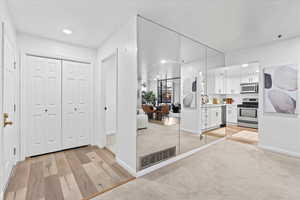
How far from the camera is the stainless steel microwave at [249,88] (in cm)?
527

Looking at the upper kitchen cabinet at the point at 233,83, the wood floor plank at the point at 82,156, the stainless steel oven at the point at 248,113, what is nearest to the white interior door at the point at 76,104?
the wood floor plank at the point at 82,156

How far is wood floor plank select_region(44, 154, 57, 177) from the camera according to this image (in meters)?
2.21

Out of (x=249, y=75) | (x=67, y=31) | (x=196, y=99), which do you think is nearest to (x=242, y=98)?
(x=249, y=75)

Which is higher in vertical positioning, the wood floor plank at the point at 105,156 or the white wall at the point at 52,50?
the white wall at the point at 52,50

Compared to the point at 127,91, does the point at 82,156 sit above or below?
below

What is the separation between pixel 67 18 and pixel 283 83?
444 cm

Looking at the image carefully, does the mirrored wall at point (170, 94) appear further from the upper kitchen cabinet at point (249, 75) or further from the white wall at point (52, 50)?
the upper kitchen cabinet at point (249, 75)

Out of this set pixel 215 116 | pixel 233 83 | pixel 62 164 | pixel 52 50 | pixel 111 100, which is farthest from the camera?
pixel 233 83

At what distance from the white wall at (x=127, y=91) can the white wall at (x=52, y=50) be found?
990 mm

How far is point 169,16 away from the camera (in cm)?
218

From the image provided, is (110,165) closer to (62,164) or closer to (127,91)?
(62,164)

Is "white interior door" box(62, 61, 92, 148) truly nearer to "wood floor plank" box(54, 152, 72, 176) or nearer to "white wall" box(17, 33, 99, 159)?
"white wall" box(17, 33, 99, 159)

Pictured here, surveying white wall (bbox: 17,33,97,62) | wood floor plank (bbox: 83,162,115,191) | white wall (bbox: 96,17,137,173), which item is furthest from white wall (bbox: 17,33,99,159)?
wood floor plank (bbox: 83,162,115,191)

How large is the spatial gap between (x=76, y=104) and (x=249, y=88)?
6.11 m
